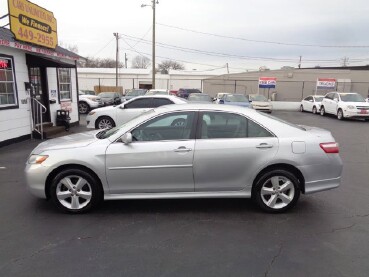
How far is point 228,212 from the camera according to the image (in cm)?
441

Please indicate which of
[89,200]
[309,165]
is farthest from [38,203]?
[309,165]

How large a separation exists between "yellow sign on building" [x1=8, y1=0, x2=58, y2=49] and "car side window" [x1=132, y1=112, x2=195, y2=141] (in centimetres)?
671

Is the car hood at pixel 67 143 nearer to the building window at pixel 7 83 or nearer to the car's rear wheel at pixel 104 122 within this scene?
the building window at pixel 7 83

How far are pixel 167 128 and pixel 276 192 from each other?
178 centimetres

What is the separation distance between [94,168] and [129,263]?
1484 millimetres

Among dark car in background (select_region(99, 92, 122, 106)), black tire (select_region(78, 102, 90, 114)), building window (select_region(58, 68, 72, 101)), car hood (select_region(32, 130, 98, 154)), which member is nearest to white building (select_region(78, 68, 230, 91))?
dark car in background (select_region(99, 92, 122, 106))

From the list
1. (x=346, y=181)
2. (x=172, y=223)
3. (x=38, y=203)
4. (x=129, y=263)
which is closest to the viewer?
(x=129, y=263)

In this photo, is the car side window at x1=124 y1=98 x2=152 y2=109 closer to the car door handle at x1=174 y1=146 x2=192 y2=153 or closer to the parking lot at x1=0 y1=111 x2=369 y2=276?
the parking lot at x1=0 y1=111 x2=369 y2=276

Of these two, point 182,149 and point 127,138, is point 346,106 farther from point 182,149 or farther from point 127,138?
point 127,138

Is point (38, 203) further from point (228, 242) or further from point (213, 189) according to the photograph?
point (228, 242)

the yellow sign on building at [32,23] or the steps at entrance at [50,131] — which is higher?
the yellow sign on building at [32,23]

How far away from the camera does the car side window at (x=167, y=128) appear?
14.1ft

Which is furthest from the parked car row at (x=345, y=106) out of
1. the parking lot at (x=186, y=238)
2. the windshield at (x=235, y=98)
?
the parking lot at (x=186, y=238)

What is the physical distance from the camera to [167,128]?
4.41 m
